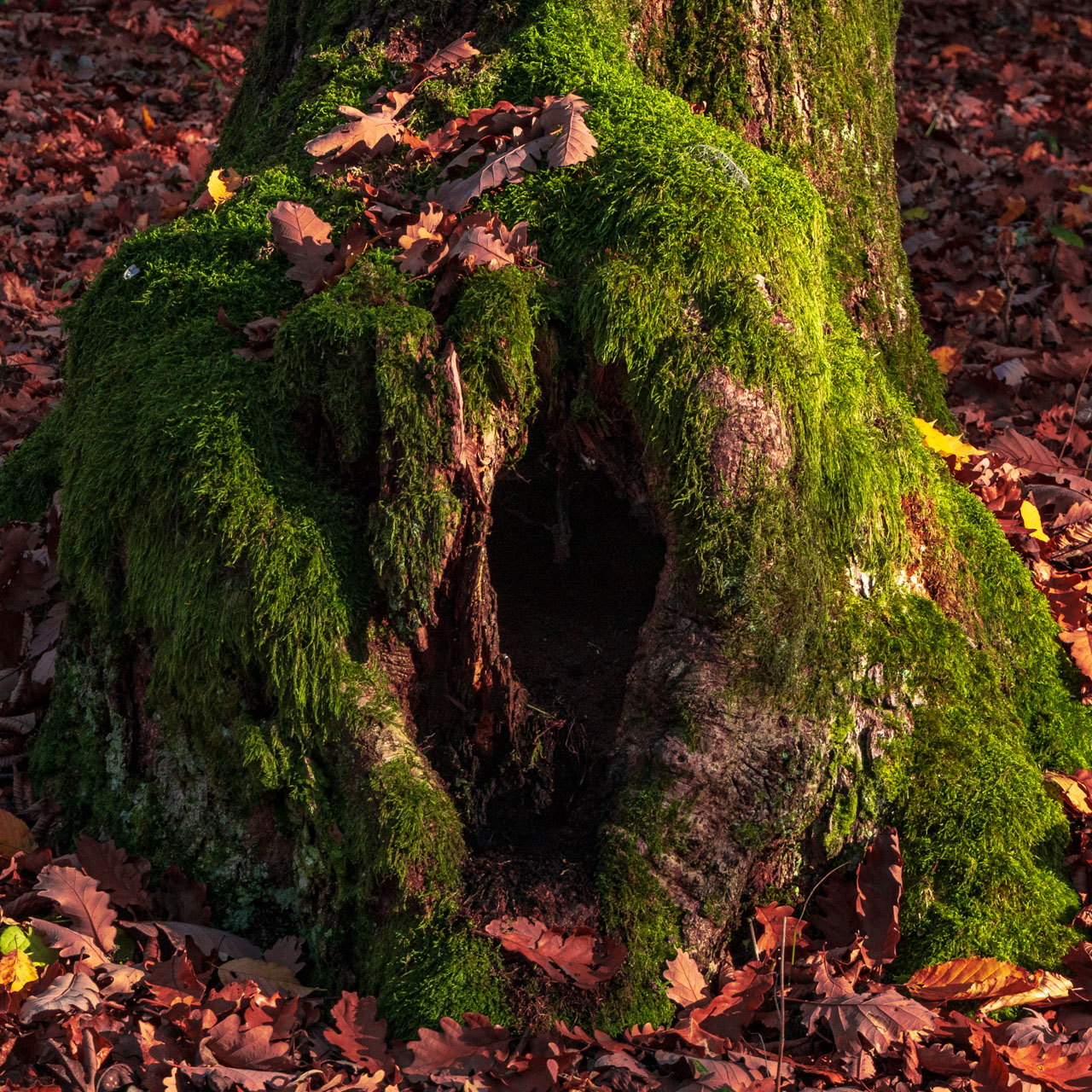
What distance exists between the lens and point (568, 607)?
3135 mm

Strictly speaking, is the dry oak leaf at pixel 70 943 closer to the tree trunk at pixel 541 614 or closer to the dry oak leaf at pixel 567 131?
the tree trunk at pixel 541 614

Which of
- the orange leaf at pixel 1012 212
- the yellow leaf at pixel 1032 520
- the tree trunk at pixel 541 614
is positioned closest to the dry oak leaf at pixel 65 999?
the tree trunk at pixel 541 614

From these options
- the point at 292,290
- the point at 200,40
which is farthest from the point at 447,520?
the point at 200,40

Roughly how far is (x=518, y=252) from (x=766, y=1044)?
2123mm

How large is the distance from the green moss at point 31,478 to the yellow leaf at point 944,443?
324 cm

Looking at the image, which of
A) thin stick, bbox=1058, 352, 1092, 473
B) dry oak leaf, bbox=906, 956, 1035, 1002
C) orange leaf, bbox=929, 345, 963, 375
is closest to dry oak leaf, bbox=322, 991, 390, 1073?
dry oak leaf, bbox=906, 956, 1035, 1002

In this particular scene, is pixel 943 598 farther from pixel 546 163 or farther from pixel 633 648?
pixel 546 163

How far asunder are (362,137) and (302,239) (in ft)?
1.37

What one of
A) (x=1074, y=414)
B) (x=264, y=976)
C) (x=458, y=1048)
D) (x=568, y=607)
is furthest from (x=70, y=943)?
(x=1074, y=414)

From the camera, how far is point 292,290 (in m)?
2.95

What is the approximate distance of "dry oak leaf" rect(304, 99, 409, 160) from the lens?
9.93 feet

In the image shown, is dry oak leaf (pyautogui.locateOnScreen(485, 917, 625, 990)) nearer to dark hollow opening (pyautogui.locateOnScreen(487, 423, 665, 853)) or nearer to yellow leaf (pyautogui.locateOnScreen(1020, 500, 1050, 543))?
dark hollow opening (pyautogui.locateOnScreen(487, 423, 665, 853))

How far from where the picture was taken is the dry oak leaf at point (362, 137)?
9.93 feet

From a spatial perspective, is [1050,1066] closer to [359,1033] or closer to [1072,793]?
[1072,793]
